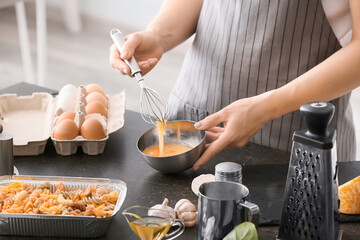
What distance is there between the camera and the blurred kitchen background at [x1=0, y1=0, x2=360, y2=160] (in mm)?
4637

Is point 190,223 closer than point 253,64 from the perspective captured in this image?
Yes

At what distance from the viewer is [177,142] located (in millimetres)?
1732

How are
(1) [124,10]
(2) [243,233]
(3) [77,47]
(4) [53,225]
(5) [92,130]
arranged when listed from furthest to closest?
1. (1) [124,10]
2. (3) [77,47]
3. (5) [92,130]
4. (4) [53,225]
5. (2) [243,233]

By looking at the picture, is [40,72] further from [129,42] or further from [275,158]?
[275,158]

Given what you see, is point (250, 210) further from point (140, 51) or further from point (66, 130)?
point (140, 51)

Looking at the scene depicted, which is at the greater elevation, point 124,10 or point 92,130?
point 124,10

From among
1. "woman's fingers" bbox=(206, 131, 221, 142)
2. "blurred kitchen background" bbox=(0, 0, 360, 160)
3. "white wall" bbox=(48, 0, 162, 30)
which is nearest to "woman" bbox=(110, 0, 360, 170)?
"woman's fingers" bbox=(206, 131, 221, 142)

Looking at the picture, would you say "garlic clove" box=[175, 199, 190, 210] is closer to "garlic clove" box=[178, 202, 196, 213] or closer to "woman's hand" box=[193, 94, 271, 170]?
"garlic clove" box=[178, 202, 196, 213]

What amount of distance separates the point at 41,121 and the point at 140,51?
0.41 metres

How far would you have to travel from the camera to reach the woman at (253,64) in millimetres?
1670

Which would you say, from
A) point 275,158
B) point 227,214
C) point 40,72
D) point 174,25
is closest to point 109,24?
point 40,72

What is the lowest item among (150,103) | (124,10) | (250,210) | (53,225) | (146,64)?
(53,225)

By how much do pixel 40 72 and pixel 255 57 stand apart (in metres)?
2.84

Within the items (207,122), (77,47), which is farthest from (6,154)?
(77,47)
